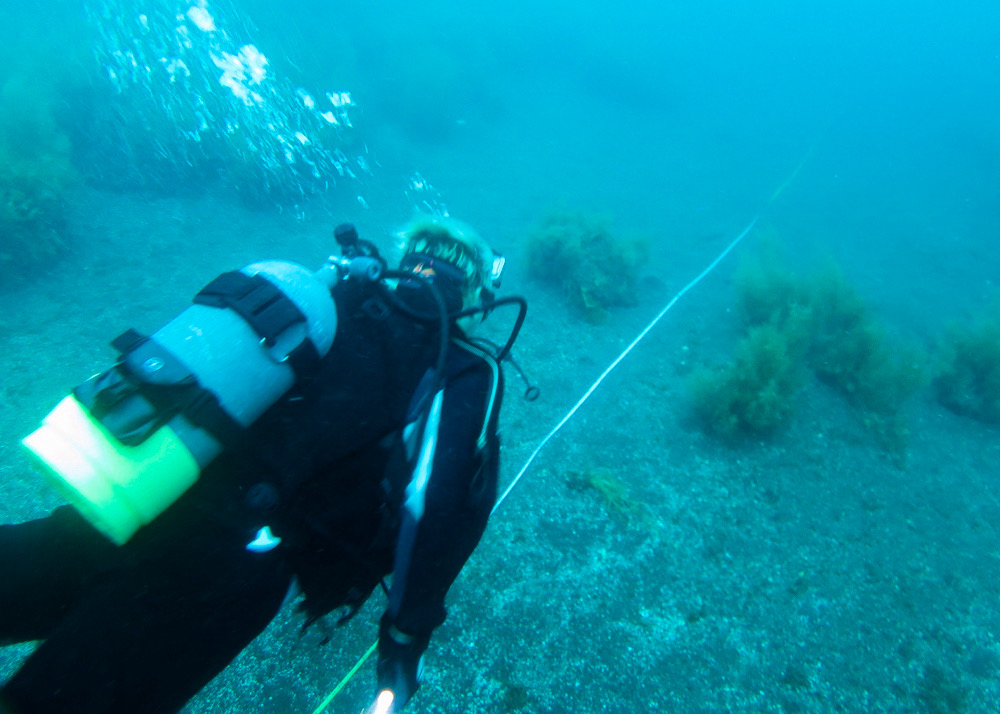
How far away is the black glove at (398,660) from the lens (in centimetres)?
205

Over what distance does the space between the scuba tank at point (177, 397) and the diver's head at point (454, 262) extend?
2.04 ft

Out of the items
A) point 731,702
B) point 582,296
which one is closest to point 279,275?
point 731,702

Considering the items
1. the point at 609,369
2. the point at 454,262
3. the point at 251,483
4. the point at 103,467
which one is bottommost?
the point at 609,369

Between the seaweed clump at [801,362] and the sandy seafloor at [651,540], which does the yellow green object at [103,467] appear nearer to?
the sandy seafloor at [651,540]

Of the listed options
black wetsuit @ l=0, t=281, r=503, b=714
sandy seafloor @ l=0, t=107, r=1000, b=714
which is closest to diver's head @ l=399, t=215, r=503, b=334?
black wetsuit @ l=0, t=281, r=503, b=714

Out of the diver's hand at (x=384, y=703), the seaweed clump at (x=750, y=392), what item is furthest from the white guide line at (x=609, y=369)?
the seaweed clump at (x=750, y=392)

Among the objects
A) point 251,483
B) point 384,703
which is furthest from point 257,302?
point 384,703

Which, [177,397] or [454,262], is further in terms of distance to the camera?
[454,262]

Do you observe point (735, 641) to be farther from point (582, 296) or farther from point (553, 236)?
point (553, 236)

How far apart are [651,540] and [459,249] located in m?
3.28

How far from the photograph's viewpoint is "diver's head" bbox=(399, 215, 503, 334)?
7.71 feet

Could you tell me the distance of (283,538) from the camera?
1.91 metres

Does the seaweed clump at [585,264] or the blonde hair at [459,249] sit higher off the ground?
the blonde hair at [459,249]

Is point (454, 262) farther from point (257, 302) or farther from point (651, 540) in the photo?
point (651, 540)
